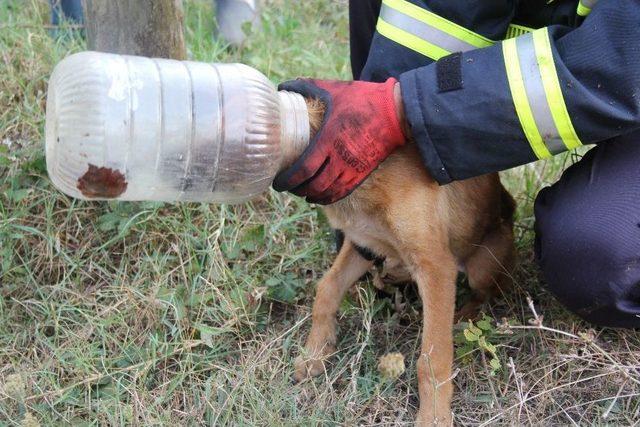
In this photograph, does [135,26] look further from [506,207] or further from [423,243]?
[506,207]

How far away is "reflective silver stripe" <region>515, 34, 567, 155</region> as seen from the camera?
91.9 inches

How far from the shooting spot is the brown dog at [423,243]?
2.61m

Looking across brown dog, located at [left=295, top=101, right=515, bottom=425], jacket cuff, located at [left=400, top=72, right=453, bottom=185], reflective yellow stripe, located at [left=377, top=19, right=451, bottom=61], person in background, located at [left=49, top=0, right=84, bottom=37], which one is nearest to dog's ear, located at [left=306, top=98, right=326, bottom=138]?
brown dog, located at [left=295, top=101, right=515, bottom=425]

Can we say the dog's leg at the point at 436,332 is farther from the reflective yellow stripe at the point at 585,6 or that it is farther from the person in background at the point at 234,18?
the person in background at the point at 234,18

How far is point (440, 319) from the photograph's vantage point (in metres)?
2.63

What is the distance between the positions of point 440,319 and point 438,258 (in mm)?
188

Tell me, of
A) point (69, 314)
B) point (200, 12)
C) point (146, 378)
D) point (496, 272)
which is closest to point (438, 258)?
point (496, 272)

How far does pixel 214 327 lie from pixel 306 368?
35cm

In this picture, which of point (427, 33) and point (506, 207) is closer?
point (427, 33)

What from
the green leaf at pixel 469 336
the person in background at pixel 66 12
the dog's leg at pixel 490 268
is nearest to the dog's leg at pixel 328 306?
the dog's leg at pixel 490 268

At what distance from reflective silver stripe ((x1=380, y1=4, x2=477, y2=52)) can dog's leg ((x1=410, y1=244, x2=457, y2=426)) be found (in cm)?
62

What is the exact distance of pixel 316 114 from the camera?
2.48m

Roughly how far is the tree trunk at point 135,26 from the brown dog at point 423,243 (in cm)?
92

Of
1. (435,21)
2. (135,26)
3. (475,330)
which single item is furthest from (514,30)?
(135,26)
